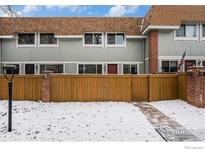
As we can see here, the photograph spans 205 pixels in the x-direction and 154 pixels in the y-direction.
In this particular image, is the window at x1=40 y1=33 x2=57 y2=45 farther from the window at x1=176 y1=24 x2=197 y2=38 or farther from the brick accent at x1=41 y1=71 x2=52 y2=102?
the window at x1=176 y1=24 x2=197 y2=38

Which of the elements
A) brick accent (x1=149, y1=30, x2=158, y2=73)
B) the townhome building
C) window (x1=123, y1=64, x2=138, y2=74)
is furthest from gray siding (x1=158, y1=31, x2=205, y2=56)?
window (x1=123, y1=64, x2=138, y2=74)

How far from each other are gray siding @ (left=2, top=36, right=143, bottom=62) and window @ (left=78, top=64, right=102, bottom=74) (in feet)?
1.42

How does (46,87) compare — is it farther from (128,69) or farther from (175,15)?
(175,15)

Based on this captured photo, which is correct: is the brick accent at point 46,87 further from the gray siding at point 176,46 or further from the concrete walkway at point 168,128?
the gray siding at point 176,46

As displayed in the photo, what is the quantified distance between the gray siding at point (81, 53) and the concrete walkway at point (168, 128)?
9133mm

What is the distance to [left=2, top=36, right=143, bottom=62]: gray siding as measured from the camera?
17.5 metres

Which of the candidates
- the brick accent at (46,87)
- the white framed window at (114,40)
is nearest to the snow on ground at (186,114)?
the brick accent at (46,87)

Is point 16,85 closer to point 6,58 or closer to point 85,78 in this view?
point 85,78

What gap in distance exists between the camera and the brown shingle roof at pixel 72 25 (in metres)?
17.2

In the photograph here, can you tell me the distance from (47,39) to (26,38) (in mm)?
1531
